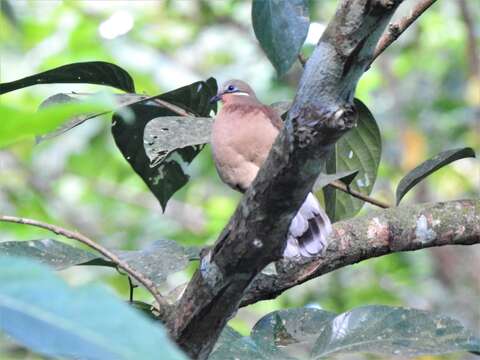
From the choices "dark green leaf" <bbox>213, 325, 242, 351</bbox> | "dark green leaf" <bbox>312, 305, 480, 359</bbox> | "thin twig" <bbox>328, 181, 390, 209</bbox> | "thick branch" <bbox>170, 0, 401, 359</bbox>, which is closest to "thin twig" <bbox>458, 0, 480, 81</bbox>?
"thin twig" <bbox>328, 181, 390, 209</bbox>

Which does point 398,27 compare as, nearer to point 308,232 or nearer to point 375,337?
point 308,232

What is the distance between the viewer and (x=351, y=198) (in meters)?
2.03

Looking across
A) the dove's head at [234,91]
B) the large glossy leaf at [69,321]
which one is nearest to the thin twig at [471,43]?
the dove's head at [234,91]

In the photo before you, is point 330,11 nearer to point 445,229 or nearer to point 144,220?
point 144,220

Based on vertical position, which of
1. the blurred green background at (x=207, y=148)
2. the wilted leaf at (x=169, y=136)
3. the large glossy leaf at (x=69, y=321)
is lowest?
the blurred green background at (x=207, y=148)

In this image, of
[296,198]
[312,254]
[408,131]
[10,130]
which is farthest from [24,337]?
[408,131]

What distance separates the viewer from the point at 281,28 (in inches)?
65.2

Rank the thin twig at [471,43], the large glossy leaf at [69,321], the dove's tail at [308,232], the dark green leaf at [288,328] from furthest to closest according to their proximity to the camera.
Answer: the thin twig at [471,43] < the dove's tail at [308,232] < the dark green leaf at [288,328] < the large glossy leaf at [69,321]

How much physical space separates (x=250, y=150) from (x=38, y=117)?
118 centimetres

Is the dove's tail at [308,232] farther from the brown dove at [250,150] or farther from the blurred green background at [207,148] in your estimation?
the blurred green background at [207,148]

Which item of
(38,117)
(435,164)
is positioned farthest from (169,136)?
(38,117)

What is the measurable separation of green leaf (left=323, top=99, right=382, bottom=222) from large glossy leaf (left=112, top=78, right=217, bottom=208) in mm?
323

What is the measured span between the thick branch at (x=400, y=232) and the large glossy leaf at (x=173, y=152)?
428mm

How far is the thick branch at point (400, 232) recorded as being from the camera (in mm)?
1689
